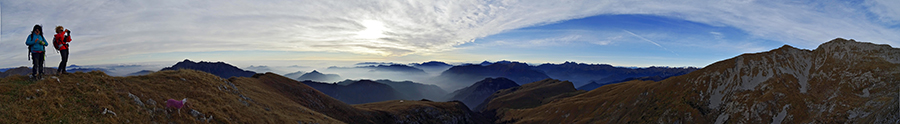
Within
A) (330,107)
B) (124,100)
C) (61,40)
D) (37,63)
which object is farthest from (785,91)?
(37,63)

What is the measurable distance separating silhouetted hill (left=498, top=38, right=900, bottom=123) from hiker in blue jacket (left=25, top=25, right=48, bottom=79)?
74020mm

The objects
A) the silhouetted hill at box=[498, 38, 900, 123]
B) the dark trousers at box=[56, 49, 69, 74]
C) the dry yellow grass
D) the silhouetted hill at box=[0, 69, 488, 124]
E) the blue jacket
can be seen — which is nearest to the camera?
the dry yellow grass

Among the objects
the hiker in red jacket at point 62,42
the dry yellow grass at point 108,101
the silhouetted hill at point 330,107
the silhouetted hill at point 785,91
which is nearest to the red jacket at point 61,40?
the hiker in red jacket at point 62,42

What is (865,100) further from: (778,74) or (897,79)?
(778,74)

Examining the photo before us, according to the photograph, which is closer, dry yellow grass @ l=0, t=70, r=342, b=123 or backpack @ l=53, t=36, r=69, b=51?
dry yellow grass @ l=0, t=70, r=342, b=123

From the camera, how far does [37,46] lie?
67.1ft

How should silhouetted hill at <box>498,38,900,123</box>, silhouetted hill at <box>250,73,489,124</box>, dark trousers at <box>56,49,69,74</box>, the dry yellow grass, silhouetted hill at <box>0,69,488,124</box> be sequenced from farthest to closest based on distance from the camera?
silhouetted hill at <box>250,73,489,124</box>
silhouetted hill at <box>498,38,900,123</box>
dark trousers at <box>56,49,69,74</box>
silhouetted hill at <box>0,69,488,124</box>
the dry yellow grass

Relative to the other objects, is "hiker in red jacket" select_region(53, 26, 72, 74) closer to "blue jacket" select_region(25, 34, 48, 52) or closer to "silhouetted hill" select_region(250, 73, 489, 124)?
"blue jacket" select_region(25, 34, 48, 52)

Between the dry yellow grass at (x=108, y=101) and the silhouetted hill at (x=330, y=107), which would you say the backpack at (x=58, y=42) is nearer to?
the dry yellow grass at (x=108, y=101)


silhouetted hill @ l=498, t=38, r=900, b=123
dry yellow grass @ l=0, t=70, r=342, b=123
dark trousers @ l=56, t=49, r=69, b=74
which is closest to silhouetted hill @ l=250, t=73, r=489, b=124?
dry yellow grass @ l=0, t=70, r=342, b=123

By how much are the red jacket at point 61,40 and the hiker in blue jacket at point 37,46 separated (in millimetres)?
568

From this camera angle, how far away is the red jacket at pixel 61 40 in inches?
818

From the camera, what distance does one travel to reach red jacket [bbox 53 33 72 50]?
68.2ft

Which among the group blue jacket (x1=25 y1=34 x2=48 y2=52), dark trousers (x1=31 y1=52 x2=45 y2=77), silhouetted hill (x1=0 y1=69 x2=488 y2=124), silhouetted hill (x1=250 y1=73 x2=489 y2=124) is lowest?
silhouetted hill (x1=250 y1=73 x2=489 y2=124)
